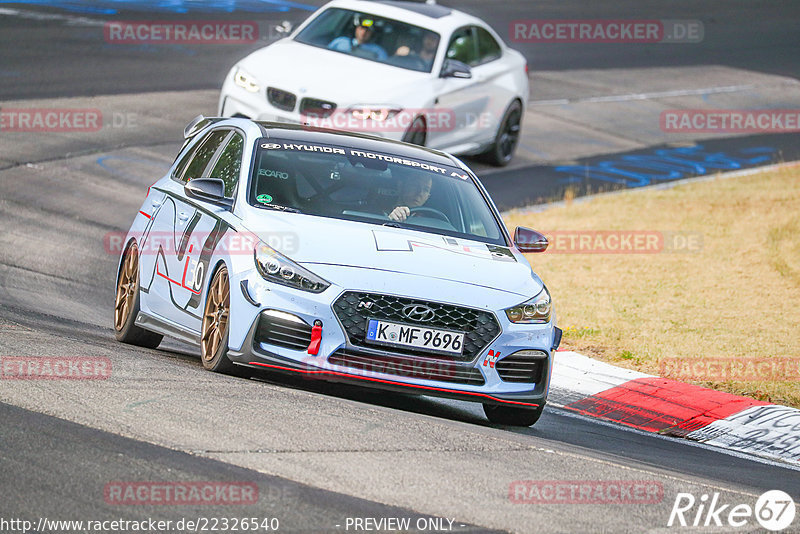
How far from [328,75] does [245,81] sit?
3.27 ft

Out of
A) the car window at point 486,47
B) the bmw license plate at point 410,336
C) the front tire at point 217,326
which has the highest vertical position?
the bmw license plate at point 410,336

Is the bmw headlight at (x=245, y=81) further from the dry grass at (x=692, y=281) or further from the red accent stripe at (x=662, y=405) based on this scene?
the red accent stripe at (x=662, y=405)

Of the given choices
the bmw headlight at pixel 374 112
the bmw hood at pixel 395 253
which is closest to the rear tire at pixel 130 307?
the bmw hood at pixel 395 253

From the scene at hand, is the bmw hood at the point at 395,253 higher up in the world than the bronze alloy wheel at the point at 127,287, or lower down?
higher up

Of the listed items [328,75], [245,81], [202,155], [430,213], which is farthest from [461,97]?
[430,213]

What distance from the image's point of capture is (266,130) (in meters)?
9.20

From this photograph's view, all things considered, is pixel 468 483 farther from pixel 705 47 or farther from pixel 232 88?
pixel 705 47

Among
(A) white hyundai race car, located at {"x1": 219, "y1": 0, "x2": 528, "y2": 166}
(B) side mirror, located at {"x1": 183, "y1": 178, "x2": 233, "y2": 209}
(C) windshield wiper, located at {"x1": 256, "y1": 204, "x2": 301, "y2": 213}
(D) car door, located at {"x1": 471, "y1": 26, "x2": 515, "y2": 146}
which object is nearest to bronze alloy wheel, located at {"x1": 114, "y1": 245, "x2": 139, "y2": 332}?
(B) side mirror, located at {"x1": 183, "y1": 178, "x2": 233, "y2": 209}

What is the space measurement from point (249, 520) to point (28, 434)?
128cm

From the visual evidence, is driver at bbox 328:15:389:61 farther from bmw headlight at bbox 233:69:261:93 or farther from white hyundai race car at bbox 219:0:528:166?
bmw headlight at bbox 233:69:261:93

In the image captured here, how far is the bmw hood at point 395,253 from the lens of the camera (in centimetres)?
770

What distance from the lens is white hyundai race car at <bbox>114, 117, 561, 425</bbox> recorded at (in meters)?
7.53

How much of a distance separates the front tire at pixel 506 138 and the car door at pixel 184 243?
31.4 feet

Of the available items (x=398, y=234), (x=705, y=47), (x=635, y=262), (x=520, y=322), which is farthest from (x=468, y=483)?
(x=705, y=47)
